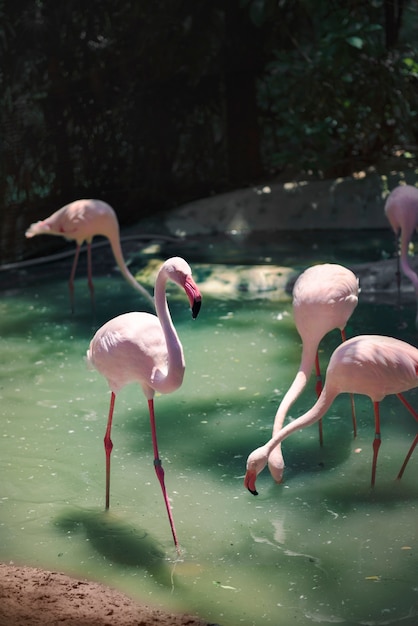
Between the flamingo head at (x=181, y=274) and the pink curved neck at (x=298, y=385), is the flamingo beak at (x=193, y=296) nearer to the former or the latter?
the flamingo head at (x=181, y=274)

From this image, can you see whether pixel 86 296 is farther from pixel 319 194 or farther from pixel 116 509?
pixel 116 509

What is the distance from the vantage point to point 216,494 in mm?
3947

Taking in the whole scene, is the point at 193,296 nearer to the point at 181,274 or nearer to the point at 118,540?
the point at 181,274

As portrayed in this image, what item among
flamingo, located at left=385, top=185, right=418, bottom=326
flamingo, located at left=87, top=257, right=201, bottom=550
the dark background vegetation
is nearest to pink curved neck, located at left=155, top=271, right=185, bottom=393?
flamingo, located at left=87, top=257, right=201, bottom=550

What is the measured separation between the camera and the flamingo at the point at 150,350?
3.45 metres

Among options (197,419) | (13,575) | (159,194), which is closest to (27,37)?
(159,194)

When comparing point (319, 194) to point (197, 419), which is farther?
point (319, 194)

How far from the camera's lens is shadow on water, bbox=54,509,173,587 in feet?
11.3

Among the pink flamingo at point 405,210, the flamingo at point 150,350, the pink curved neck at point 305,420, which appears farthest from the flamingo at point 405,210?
the flamingo at point 150,350

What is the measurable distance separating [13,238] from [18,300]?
3.79 ft

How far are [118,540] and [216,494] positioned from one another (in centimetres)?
50

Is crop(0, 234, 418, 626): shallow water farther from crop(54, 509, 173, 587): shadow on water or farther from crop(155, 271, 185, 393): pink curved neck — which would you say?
crop(155, 271, 185, 393): pink curved neck

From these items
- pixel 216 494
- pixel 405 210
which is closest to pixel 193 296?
pixel 216 494

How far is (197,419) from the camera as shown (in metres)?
4.78
